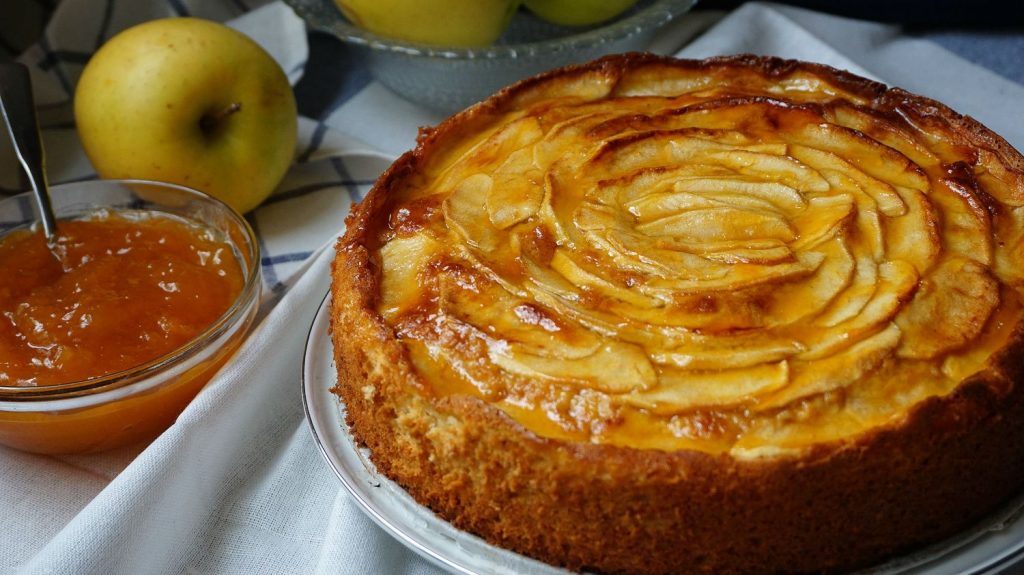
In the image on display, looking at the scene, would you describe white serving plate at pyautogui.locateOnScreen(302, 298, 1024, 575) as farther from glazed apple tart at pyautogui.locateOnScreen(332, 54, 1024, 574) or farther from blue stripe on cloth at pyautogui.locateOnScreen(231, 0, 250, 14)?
blue stripe on cloth at pyautogui.locateOnScreen(231, 0, 250, 14)

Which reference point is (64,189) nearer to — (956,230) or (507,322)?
(507,322)

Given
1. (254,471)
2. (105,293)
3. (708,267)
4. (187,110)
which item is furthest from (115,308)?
(708,267)

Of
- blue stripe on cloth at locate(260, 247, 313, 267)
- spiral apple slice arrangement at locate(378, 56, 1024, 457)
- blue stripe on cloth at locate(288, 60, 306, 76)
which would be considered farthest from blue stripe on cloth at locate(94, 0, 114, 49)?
spiral apple slice arrangement at locate(378, 56, 1024, 457)

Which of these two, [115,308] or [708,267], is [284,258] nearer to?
[115,308]

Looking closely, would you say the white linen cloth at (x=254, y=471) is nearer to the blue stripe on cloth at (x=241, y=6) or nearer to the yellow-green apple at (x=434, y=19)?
the yellow-green apple at (x=434, y=19)

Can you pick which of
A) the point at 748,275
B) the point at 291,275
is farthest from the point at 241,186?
the point at 748,275
